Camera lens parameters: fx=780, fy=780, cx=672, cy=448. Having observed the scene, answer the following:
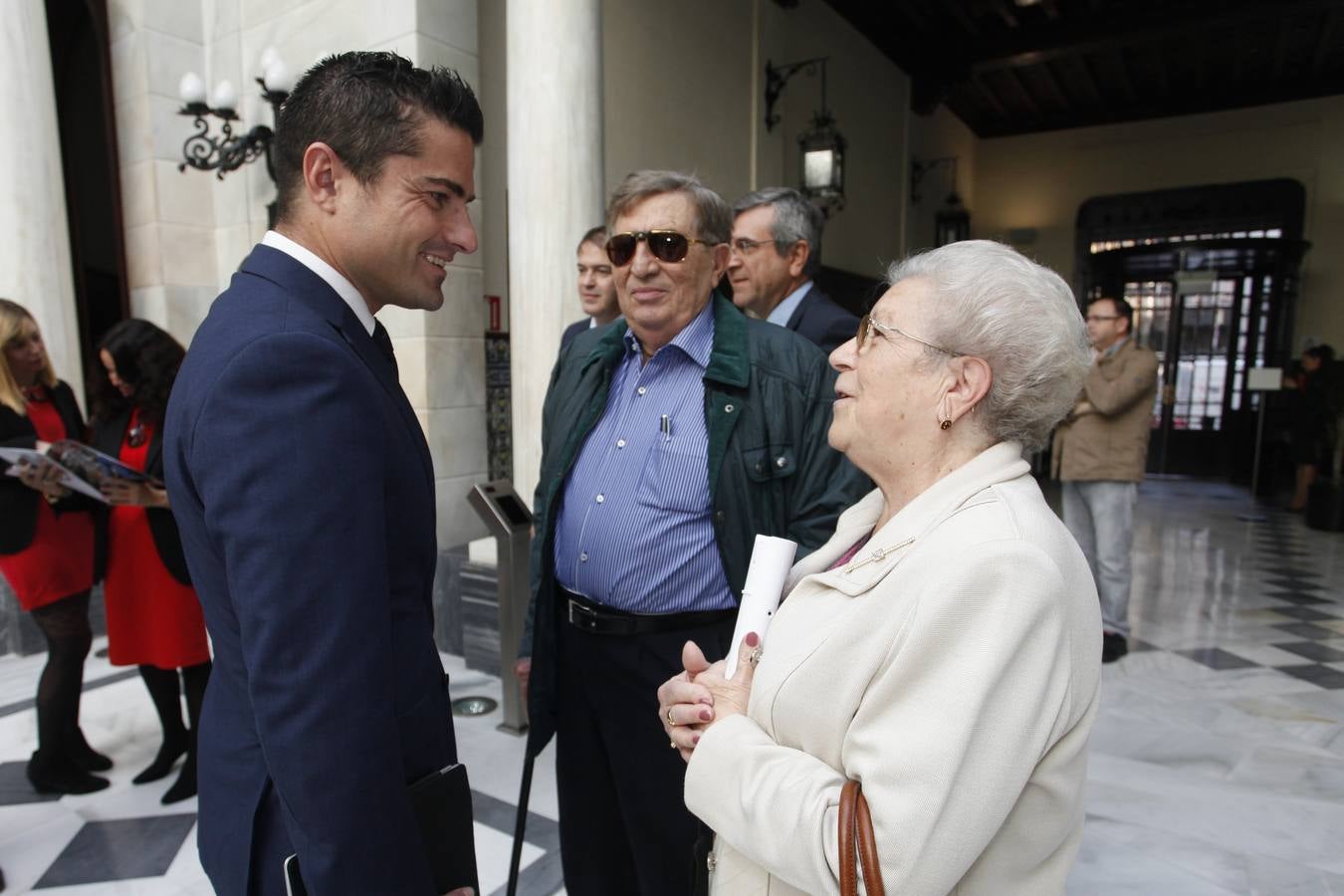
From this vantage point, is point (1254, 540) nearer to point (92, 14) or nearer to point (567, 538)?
point (567, 538)

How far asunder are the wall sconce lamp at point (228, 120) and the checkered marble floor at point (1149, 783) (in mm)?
2642

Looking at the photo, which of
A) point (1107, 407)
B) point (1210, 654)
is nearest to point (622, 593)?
point (1107, 407)

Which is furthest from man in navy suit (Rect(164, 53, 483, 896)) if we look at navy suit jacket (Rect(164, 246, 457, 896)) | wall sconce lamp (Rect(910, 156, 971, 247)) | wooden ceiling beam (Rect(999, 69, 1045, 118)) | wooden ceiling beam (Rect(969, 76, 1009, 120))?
wooden ceiling beam (Rect(999, 69, 1045, 118))

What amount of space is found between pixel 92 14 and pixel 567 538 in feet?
16.0

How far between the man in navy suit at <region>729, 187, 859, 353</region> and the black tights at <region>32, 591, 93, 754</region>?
259cm

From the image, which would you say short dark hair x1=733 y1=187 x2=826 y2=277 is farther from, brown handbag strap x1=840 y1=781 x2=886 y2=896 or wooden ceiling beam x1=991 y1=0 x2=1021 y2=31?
wooden ceiling beam x1=991 y1=0 x2=1021 y2=31

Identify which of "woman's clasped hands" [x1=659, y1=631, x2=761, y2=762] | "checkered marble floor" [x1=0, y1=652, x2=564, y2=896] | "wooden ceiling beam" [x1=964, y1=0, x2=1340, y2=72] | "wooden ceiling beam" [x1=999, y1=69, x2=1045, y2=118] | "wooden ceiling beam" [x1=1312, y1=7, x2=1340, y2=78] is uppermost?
"wooden ceiling beam" [x1=999, y1=69, x2=1045, y2=118]

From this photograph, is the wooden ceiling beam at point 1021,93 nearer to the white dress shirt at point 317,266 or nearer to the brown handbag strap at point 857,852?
the white dress shirt at point 317,266

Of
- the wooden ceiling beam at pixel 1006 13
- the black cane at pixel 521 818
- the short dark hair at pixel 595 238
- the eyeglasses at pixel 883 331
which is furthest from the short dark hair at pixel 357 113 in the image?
the wooden ceiling beam at pixel 1006 13

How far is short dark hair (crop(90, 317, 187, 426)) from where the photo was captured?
2557 mm

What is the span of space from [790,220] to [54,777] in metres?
3.19

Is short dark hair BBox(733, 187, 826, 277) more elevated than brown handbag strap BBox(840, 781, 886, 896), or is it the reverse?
short dark hair BBox(733, 187, 826, 277)

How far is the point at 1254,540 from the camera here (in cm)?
691

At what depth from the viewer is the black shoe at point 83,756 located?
282 cm
